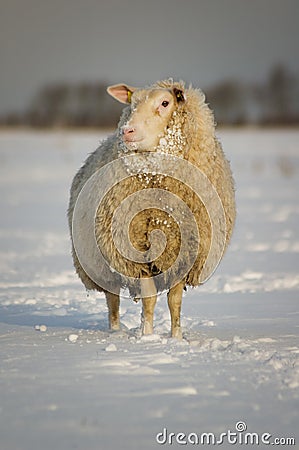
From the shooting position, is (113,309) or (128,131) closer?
(128,131)

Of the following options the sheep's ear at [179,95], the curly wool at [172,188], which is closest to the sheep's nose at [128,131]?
the curly wool at [172,188]

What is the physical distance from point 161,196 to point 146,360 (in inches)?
46.1

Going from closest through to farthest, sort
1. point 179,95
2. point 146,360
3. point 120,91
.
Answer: point 146,360 < point 179,95 < point 120,91

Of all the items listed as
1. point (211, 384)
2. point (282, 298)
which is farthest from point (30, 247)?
point (211, 384)

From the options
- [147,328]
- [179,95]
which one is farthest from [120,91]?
[147,328]

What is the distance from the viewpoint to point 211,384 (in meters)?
3.85

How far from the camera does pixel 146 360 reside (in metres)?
4.33

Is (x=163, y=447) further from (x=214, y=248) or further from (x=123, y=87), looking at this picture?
(x=123, y=87)

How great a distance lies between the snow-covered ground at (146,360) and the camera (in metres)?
3.28

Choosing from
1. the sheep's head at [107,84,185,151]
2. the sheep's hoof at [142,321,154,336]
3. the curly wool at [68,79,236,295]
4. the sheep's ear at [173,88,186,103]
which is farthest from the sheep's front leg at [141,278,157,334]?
the sheep's ear at [173,88,186,103]

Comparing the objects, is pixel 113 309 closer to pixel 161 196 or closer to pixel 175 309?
pixel 175 309

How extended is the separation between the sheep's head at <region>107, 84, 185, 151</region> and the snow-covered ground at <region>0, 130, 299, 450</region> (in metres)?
1.25

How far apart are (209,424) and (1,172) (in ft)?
66.0

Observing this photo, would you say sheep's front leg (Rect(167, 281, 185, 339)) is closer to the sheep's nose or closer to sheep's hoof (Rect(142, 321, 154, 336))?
sheep's hoof (Rect(142, 321, 154, 336))
